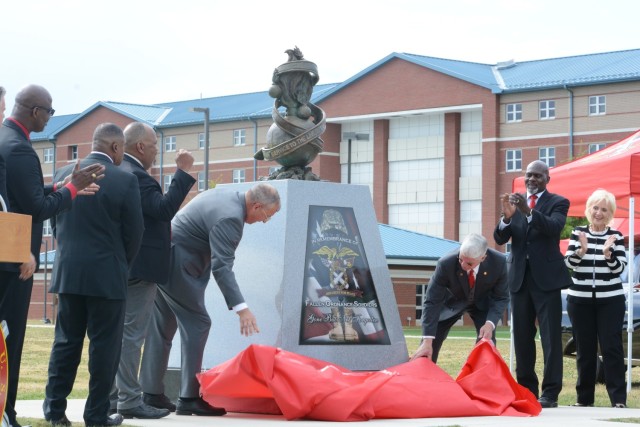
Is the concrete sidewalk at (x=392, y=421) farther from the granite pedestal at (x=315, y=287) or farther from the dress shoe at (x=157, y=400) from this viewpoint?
the granite pedestal at (x=315, y=287)

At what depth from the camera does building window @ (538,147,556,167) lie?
214 feet

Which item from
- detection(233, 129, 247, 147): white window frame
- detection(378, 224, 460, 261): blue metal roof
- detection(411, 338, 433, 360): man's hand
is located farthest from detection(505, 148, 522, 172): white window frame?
detection(411, 338, 433, 360): man's hand

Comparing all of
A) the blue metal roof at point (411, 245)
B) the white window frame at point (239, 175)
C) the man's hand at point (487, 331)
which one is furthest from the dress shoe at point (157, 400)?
the white window frame at point (239, 175)

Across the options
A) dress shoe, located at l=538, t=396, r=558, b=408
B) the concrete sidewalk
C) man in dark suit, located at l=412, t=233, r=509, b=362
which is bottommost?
dress shoe, located at l=538, t=396, r=558, b=408

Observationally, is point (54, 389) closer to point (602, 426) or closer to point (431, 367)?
point (431, 367)

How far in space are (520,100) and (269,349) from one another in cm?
5808

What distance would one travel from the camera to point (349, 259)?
10.7 m

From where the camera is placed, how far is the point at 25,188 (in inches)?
294

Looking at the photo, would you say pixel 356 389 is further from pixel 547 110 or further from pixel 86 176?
pixel 547 110

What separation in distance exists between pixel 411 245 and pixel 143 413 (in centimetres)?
5047

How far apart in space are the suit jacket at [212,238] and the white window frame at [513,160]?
191ft

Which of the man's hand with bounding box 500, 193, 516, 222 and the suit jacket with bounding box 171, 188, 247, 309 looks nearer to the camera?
the suit jacket with bounding box 171, 188, 247, 309

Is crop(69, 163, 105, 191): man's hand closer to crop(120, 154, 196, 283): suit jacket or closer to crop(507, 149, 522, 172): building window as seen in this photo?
crop(120, 154, 196, 283): suit jacket

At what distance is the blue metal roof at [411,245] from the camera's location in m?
57.8
